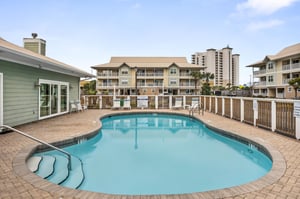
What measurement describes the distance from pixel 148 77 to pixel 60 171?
117 feet

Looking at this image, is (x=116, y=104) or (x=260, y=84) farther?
(x=260, y=84)

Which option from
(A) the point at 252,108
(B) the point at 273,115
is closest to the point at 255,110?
(A) the point at 252,108

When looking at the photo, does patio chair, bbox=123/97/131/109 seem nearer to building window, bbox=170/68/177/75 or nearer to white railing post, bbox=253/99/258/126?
white railing post, bbox=253/99/258/126

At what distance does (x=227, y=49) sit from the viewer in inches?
3494

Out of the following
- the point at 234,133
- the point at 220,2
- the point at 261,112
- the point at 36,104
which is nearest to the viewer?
the point at 234,133

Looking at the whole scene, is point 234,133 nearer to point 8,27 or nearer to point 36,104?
point 36,104

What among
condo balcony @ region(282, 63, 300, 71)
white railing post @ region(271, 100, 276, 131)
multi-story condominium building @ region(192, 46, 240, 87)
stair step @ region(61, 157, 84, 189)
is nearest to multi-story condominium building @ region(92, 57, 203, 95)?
condo balcony @ region(282, 63, 300, 71)

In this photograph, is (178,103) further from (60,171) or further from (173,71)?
(173,71)

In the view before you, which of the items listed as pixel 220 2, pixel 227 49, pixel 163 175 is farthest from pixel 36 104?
pixel 227 49

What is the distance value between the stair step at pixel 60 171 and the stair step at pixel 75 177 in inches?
3.5

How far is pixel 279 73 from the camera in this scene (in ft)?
107

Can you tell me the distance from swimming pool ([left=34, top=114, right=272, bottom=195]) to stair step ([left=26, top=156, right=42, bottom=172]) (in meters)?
0.97

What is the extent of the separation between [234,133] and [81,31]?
14215 mm

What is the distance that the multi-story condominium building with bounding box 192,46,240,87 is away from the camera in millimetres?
87625
